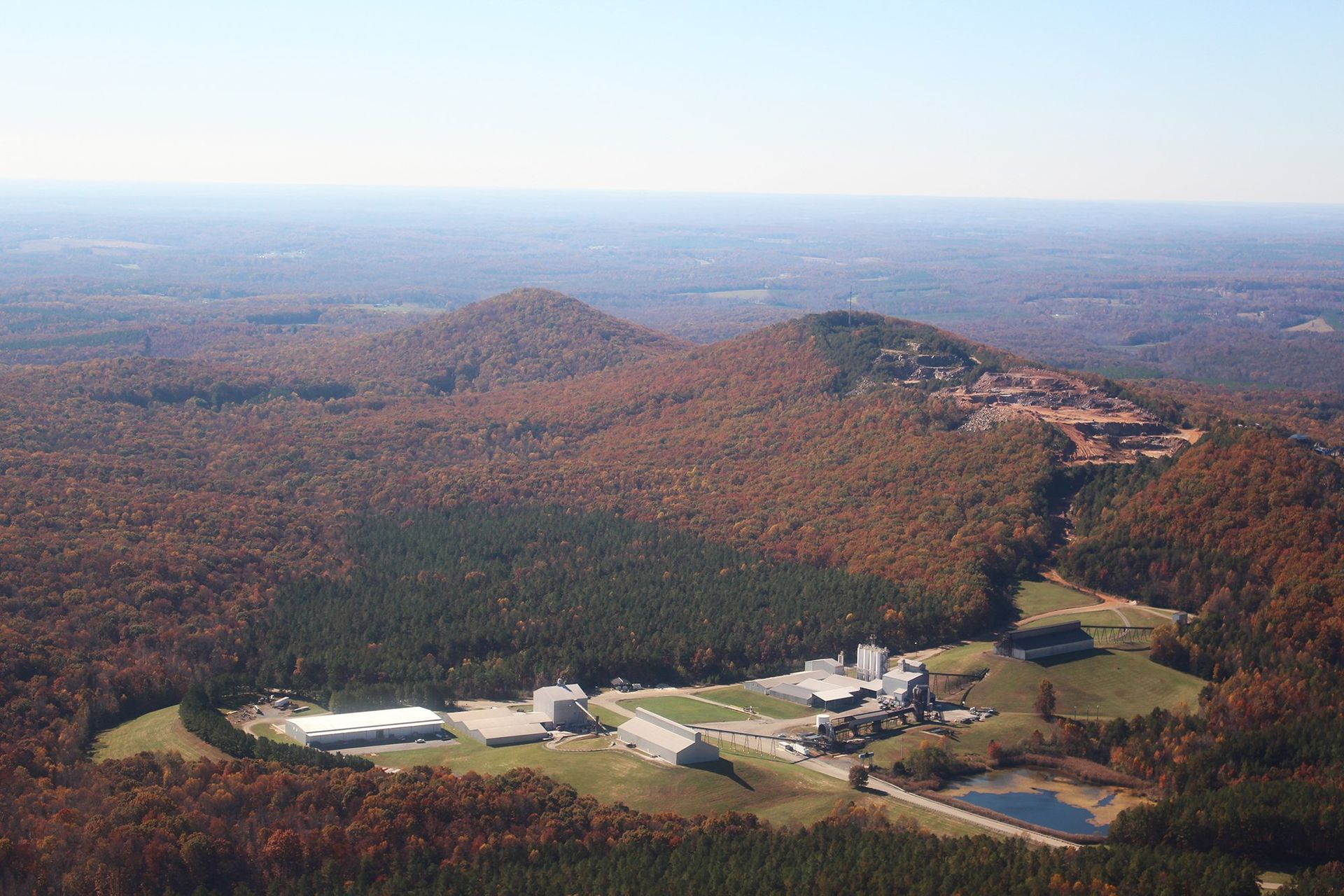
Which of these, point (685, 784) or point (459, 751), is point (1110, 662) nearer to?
point (685, 784)

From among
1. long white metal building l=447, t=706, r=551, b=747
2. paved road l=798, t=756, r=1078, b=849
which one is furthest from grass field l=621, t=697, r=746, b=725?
paved road l=798, t=756, r=1078, b=849

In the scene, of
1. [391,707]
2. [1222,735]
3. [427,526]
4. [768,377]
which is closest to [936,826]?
[1222,735]

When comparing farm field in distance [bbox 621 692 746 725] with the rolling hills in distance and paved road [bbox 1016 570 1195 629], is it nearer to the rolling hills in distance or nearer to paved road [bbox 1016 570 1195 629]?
the rolling hills in distance

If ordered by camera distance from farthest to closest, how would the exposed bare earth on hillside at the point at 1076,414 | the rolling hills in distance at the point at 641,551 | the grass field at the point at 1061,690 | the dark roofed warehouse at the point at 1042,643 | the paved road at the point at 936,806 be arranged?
the exposed bare earth on hillside at the point at 1076,414 → the dark roofed warehouse at the point at 1042,643 → the grass field at the point at 1061,690 → the rolling hills in distance at the point at 641,551 → the paved road at the point at 936,806

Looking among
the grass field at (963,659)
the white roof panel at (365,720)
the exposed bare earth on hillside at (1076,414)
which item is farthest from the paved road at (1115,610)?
the white roof panel at (365,720)

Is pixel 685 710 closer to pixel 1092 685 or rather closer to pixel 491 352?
pixel 1092 685

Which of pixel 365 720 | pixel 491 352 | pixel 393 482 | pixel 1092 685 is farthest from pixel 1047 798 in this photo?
pixel 491 352

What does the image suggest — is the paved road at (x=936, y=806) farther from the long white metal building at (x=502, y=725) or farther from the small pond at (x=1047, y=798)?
the long white metal building at (x=502, y=725)
